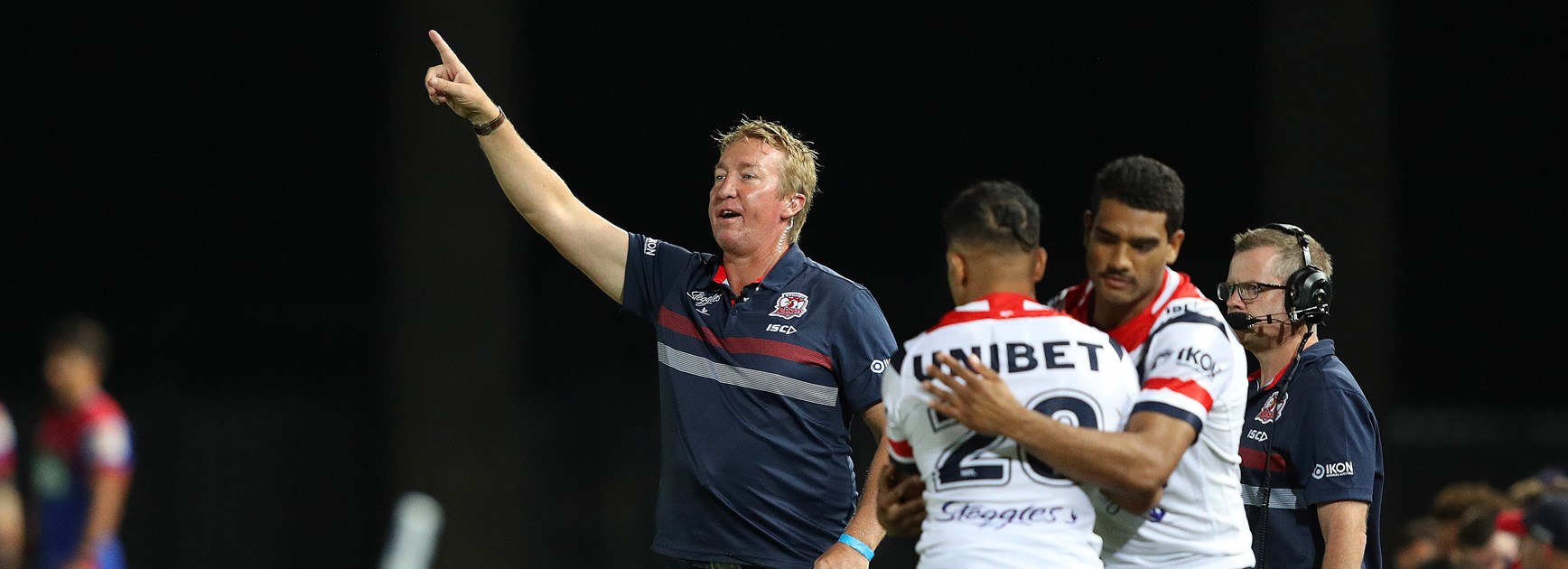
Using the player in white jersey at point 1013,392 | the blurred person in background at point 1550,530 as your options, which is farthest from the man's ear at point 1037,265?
the blurred person in background at point 1550,530

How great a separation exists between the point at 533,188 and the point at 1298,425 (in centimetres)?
217

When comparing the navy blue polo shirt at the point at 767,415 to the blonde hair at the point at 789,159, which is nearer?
the navy blue polo shirt at the point at 767,415

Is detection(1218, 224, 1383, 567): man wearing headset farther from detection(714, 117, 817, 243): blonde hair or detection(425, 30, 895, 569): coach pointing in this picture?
detection(714, 117, 817, 243): blonde hair

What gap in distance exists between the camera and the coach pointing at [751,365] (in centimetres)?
440

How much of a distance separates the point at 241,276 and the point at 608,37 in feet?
13.5

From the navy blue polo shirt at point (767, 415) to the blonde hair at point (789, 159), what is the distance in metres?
0.24

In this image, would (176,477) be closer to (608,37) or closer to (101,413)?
(101,413)

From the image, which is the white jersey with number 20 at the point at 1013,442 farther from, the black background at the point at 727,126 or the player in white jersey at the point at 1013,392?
the black background at the point at 727,126

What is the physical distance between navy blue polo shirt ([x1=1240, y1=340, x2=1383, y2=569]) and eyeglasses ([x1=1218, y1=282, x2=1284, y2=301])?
0.70 ft

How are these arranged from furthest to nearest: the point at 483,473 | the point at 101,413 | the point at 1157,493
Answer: the point at 483,473, the point at 101,413, the point at 1157,493

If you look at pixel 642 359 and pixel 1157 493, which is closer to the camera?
pixel 1157 493

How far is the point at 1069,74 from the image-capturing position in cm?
1566

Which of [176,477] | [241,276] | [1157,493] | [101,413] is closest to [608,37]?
[241,276]

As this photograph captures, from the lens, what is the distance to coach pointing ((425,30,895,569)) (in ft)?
14.4
